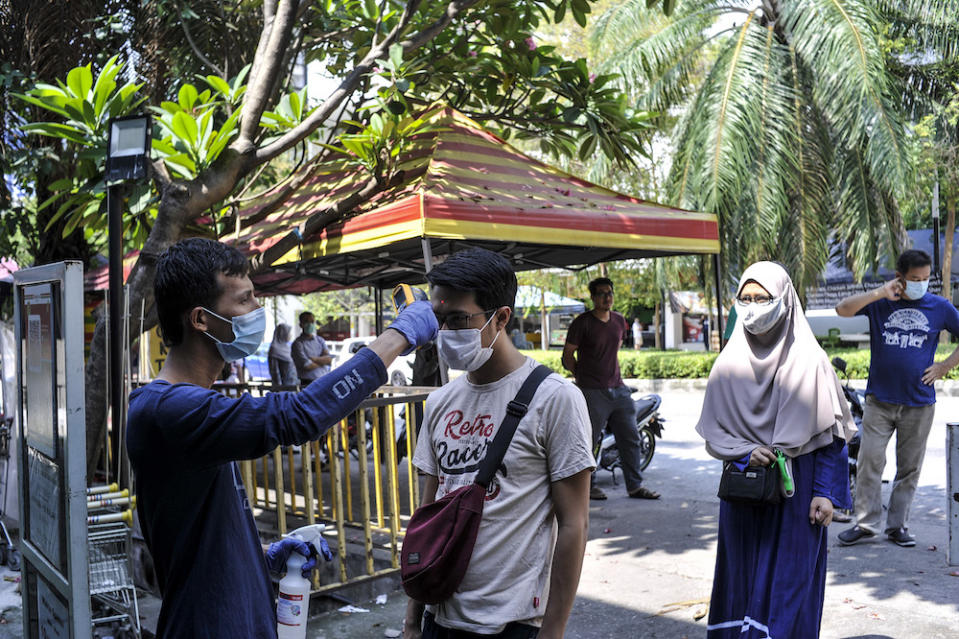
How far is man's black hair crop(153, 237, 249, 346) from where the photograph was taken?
201 cm

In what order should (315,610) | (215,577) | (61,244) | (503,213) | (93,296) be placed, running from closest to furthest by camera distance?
(215,577), (315,610), (503,213), (61,244), (93,296)

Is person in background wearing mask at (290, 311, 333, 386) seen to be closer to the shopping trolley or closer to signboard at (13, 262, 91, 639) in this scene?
the shopping trolley

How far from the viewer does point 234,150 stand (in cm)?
553

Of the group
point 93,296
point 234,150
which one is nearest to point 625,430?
point 234,150

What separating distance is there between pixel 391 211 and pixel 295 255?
1147mm

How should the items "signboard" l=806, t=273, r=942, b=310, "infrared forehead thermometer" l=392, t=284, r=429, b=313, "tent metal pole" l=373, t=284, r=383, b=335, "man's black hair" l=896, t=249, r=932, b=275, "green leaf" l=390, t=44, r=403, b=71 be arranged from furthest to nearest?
"signboard" l=806, t=273, r=942, b=310
"tent metal pole" l=373, t=284, r=383, b=335
"man's black hair" l=896, t=249, r=932, b=275
"green leaf" l=390, t=44, r=403, b=71
"infrared forehead thermometer" l=392, t=284, r=429, b=313

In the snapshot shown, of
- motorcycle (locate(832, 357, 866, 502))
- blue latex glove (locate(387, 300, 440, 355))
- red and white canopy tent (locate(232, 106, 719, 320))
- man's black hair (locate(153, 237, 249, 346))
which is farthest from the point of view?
motorcycle (locate(832, 357, 866, 502))

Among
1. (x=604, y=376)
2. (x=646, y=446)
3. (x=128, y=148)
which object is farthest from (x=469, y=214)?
(x=646, y=446)

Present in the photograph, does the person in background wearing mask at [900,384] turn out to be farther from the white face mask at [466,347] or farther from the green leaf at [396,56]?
the white face mask at [466,347]

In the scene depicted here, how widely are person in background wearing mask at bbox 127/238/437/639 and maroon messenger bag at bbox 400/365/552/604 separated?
36cm

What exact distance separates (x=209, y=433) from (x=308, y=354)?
34.5 ft

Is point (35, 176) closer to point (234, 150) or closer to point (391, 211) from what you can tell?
point (234, 150)

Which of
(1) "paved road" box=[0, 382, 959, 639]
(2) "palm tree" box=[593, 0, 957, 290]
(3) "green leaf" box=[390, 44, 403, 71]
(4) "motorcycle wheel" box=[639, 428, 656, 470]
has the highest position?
(2) "palm tree" box=[593, 0, 957, 290]

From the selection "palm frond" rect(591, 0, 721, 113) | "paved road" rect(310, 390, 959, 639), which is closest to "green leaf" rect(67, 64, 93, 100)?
"paved road" rect(310, 390, 959, 639)
